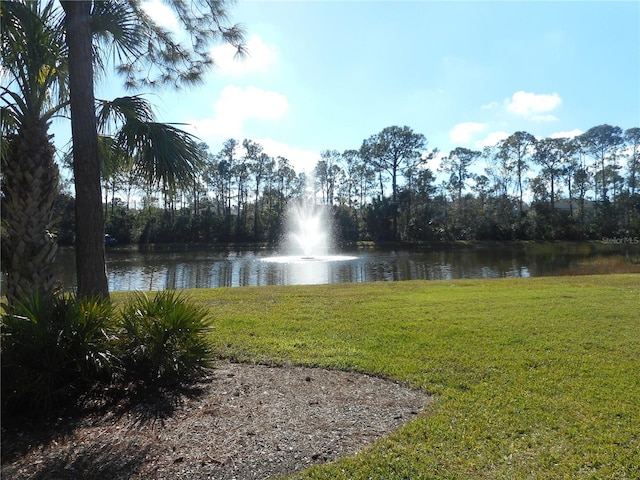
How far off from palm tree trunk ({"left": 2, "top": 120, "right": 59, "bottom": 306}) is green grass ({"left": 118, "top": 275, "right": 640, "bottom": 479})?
232 centimetres

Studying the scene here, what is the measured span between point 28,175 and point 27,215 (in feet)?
1.43

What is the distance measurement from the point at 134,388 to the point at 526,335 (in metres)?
5.27

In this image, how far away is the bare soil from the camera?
2779mm

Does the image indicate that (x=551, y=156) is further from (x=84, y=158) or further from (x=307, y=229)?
(x=84, y=158)

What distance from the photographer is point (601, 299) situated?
9.51 meters

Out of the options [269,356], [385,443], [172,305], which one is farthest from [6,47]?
[385,443]

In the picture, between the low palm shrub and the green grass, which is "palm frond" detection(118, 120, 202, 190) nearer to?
the low palm shrub

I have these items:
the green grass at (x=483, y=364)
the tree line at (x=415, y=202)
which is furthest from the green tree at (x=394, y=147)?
the green grass at (x=483, y=364)

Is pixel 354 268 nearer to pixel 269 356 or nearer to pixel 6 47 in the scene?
pixel 269 356

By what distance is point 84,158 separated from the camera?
486 cm

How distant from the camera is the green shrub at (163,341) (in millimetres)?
4070

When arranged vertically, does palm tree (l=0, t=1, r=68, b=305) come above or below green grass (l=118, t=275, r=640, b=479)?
above

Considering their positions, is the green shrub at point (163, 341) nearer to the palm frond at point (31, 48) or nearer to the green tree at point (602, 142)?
the palm frond at point (31, 48)

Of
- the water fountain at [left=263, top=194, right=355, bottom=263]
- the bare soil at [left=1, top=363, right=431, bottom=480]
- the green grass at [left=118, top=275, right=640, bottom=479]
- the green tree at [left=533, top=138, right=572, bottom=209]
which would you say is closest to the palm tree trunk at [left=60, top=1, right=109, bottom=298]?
the bare soil at [left=1, top=363, right=431, bottom=480]
